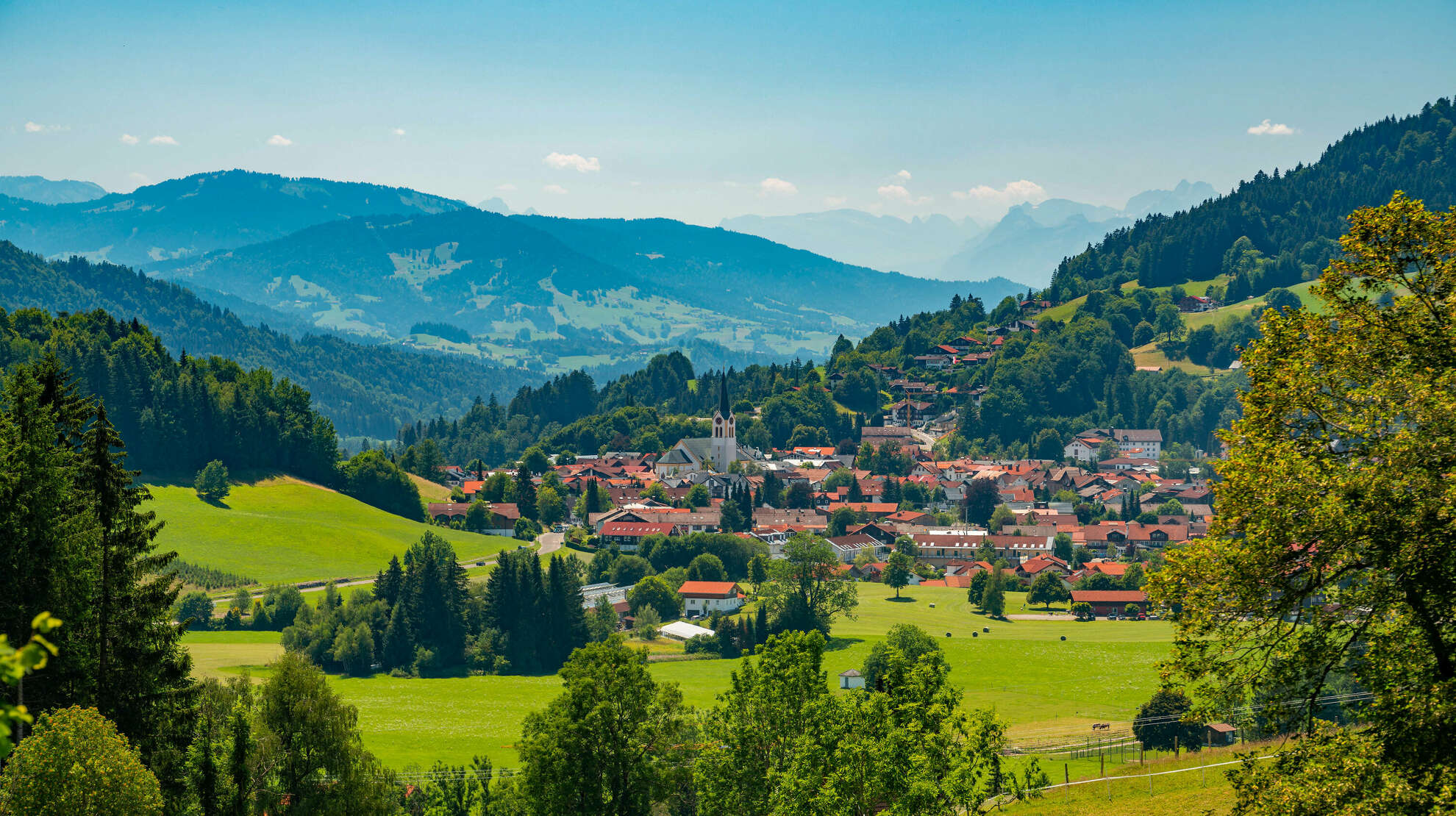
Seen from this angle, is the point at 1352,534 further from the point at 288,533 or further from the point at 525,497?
the point at 525,497

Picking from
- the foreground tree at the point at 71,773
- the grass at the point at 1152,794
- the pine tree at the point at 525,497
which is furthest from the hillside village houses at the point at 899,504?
the foreground tree at the point at 71,773

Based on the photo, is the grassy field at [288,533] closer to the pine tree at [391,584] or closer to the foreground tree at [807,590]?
the pine tree at [391,584]

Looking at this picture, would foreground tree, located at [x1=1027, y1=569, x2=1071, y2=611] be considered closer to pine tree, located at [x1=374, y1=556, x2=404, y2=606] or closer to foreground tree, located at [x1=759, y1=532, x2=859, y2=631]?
foreground tree, located at [x1=759, y1=532, x2=859, y2=631]

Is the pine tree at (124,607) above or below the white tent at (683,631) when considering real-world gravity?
above

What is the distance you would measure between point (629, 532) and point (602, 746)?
8544 cm

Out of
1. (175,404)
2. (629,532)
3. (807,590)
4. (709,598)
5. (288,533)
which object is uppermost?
(175,404)

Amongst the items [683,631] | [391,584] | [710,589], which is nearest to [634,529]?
[710,589]

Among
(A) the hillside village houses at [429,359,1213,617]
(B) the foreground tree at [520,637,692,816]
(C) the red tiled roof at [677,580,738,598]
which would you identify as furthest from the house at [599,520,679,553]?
(B) the foreground tree at [520,637,692,816]

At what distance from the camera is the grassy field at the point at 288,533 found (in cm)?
9325

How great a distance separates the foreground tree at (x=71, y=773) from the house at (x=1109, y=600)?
256 feet

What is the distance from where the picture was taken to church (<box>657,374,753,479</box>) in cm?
15612

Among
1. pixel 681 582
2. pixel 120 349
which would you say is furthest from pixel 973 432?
pixel 120 349

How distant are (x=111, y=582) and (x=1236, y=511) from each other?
22.4 metres

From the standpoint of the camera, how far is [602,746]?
95.8 feet
